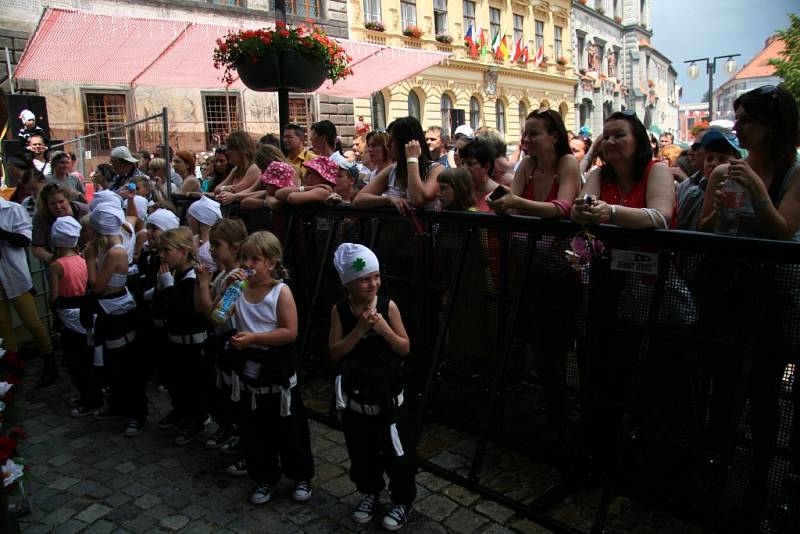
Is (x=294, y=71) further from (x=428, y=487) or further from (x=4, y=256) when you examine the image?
(x=428, y=487)

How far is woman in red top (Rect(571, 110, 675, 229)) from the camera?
2977 mm

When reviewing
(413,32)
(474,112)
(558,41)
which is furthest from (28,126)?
(558,41)

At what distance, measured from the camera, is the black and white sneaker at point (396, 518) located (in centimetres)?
313

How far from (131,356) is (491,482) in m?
2.95

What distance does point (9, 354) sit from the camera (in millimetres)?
3699

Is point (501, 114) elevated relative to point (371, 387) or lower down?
elevated

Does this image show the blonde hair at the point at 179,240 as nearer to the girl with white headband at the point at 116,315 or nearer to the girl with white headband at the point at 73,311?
the girl with white headband at the point at 116,315

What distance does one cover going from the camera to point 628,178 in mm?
3299

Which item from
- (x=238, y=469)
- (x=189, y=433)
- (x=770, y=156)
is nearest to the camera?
(x=770, y=156)

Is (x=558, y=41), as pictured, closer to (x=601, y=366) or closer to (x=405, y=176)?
(x=405, y=176)

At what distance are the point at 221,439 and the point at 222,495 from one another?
29.2 inches

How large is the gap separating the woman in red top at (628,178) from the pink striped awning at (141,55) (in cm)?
931

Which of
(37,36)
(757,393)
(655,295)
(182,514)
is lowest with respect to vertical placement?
(182,514)

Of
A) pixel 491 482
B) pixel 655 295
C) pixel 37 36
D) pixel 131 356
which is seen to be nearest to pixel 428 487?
pixel 491 482
